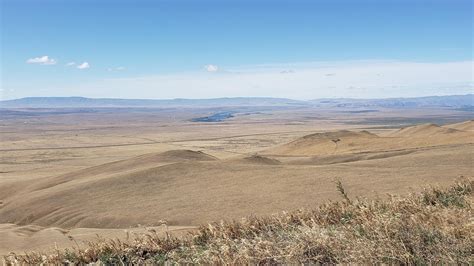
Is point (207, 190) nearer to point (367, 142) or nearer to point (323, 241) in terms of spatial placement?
point (323, 241)

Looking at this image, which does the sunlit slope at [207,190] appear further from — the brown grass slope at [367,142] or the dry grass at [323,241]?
the brown grass slope at [367,142]

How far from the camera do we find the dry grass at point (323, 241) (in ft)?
15.0

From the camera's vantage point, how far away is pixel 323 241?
16.1 ft

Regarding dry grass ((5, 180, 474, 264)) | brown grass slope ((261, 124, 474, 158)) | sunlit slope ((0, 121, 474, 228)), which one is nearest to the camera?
dry grass ((5, 180, 474, 264))

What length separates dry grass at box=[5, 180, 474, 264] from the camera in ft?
15.0

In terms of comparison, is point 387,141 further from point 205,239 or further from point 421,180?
point 205,239

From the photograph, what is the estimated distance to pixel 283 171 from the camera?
1995 cm

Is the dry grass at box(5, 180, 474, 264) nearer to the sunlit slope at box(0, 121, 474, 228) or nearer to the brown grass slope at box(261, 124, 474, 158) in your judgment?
the sunlit slope at box(0, 121, 474, 228)

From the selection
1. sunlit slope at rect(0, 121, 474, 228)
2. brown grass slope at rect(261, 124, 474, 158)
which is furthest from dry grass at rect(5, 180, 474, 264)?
brown grass slope at rect(261, 124, 474, 158)

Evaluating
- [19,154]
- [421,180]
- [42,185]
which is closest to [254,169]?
[421,180]

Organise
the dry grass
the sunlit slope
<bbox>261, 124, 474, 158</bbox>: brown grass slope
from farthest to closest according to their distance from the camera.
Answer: <bbox>261, 124, 474, 158</bbox>: brown grass slope → the sunlit slope → the dry grass

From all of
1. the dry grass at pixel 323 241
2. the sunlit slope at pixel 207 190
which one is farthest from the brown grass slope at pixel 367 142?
the dry grass at pixel 323 241

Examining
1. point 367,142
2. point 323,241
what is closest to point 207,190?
point 323,241

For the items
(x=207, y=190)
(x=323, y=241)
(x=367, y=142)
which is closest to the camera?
(x=323, y=241)
